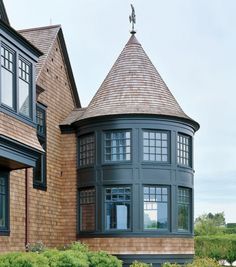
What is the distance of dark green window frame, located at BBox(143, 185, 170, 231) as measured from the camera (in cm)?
2700

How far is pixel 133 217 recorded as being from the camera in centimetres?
2680

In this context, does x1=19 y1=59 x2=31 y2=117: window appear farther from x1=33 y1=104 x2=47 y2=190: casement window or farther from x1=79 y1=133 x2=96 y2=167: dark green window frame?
x1=79 y1=133 x2=96 y2=167: dark green window frame

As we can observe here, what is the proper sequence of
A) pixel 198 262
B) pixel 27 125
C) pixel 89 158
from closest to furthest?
pixel 27 125
pixel 198 262
pixel 89 158

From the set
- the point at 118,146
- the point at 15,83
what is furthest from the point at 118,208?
the point at 15,83

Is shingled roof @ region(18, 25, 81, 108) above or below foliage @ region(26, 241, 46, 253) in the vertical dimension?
above

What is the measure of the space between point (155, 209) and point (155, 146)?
2518 millimetres

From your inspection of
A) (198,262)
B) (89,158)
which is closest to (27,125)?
(89,158)

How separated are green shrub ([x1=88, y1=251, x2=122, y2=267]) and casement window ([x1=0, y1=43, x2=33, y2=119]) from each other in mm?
6017

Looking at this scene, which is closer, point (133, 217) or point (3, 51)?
point (3, 51)

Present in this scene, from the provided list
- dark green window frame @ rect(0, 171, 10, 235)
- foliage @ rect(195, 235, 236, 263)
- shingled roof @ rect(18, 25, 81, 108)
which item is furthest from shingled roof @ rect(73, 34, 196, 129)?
foliage @ rect(195, 235, 236, 263)

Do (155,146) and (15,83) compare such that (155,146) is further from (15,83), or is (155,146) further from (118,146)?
(15,83)

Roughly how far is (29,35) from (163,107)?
6941mm

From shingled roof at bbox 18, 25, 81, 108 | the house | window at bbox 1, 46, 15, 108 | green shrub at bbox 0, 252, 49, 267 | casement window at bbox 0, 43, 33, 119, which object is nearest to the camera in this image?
green shrub at bbox 0, 252, 49, 267

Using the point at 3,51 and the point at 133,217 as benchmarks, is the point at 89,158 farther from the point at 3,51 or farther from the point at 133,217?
the point at 3,51
